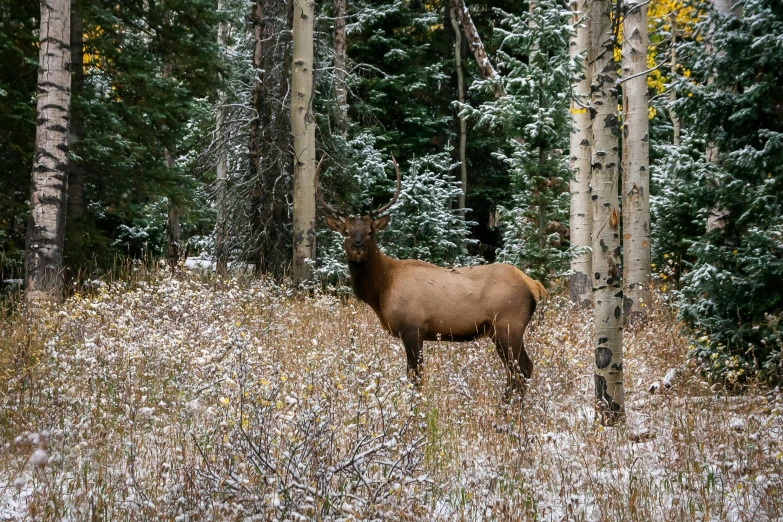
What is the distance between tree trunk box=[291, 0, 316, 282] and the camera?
13555 millimetres

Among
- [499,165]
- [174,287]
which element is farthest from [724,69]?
[499,165]

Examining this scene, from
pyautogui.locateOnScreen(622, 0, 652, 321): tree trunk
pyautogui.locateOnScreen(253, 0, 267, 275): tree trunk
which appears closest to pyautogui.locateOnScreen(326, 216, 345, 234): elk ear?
pyautogui.locateOnScreen(622, 0, 652, 321): tree trunk

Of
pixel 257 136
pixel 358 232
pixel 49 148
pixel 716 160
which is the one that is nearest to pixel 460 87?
pixel 257 136

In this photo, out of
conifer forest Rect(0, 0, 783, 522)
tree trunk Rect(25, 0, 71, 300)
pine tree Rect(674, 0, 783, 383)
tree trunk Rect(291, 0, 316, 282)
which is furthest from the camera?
tree trunk Rect(291, 0, 316, 282)

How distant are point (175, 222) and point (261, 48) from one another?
9.60m

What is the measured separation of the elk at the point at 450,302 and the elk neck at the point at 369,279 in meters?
0.01

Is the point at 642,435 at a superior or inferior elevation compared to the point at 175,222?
inferior

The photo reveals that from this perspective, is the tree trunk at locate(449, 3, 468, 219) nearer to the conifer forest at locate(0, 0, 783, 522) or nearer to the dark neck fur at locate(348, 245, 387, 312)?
the conifer forest at locate(0, 0, 783, 522)

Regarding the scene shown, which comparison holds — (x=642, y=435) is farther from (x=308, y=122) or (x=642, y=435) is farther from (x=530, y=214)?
(x=308, y=122)

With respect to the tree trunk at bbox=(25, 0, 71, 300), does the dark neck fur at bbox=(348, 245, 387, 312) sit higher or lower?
lower

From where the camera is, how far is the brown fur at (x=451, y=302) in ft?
24.4

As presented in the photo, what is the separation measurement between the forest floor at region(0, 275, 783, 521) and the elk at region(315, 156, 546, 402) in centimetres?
34

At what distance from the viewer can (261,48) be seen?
627 inches

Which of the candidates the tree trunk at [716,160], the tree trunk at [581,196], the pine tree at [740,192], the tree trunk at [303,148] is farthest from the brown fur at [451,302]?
the tree trunk at [303,148]
